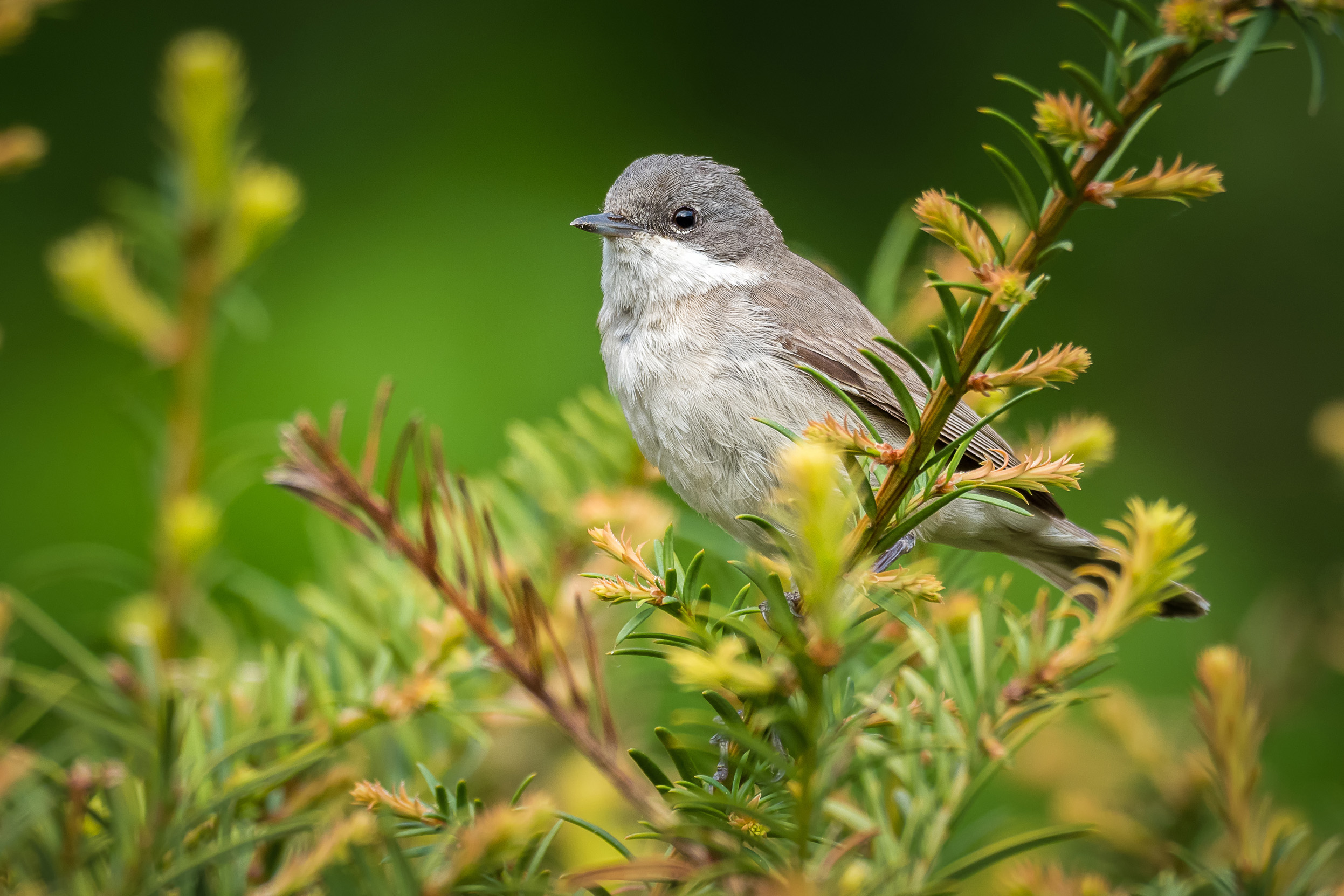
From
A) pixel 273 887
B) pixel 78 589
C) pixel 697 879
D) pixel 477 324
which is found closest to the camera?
pixel 697 879

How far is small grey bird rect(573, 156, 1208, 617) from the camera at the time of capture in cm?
217

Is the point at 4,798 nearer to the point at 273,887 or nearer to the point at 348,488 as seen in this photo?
the point at 273,887

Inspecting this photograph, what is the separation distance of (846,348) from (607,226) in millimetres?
701

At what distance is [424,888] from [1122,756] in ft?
4.01

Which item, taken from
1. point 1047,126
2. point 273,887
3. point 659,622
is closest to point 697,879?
point 273,887

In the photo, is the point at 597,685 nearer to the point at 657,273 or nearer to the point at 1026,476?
the point at 1026,476

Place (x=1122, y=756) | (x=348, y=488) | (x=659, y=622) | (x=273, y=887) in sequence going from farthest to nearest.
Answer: (x=659, y=622) < (x=1122, y=756) < (x=348, y=488) < (x=273, y=887)

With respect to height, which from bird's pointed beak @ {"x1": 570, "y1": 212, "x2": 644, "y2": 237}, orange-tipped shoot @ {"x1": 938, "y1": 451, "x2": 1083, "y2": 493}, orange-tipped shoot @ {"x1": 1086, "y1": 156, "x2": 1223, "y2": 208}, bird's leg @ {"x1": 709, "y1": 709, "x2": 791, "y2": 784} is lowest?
bird's leg @ {"x1": 709, "y1": 709, "x2": 791, "y2": 784}

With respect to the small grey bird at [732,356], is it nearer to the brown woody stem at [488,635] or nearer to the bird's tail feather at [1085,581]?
the bird's tail feather at [1085,581]

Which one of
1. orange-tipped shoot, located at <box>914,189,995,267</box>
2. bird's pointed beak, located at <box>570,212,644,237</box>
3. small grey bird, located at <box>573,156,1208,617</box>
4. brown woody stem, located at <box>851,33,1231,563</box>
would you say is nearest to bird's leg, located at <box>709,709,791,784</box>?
brown woody stem, located at <box>851,33,1231,563</box>

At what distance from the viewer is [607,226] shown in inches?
106

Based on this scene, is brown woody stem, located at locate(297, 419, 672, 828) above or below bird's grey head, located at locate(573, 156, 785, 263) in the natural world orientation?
below

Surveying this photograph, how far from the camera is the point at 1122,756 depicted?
1.69 metres

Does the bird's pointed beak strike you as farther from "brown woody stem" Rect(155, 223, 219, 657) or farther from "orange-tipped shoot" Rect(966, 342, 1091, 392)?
"orange-tipped shoot" Rect(966, 342, 1091, 392)
